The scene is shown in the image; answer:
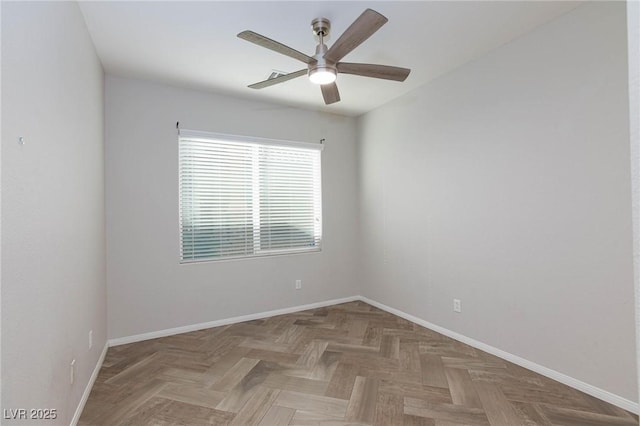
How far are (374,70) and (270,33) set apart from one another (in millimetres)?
882

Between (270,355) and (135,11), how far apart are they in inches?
114

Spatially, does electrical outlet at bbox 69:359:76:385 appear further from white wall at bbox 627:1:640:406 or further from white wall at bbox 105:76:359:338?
white wall at bbox 627:1:640:406

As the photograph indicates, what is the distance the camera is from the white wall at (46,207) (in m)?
1.14

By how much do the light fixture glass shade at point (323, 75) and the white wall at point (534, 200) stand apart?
5.06 feet

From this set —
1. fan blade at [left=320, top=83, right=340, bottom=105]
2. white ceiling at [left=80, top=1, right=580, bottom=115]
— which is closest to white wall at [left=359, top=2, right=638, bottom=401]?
white ceiling at [left=80, top=1, right=580, bottom=115]

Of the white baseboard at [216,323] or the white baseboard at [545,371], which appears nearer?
the white baseboard at [545,371]

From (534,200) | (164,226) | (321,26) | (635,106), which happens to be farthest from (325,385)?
(321,26)

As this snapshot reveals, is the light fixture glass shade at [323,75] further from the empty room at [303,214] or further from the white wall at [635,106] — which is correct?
the white wall at [635,106]

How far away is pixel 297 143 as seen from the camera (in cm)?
411

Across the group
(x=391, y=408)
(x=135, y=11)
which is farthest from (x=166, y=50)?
(x=391, y=408)

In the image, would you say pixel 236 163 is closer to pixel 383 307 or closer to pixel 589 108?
pixel 383 307

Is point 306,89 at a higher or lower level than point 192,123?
higher

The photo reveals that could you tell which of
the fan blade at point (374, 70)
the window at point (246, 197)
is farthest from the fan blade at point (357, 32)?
the window at point (246, 197)

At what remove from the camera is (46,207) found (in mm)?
1459
